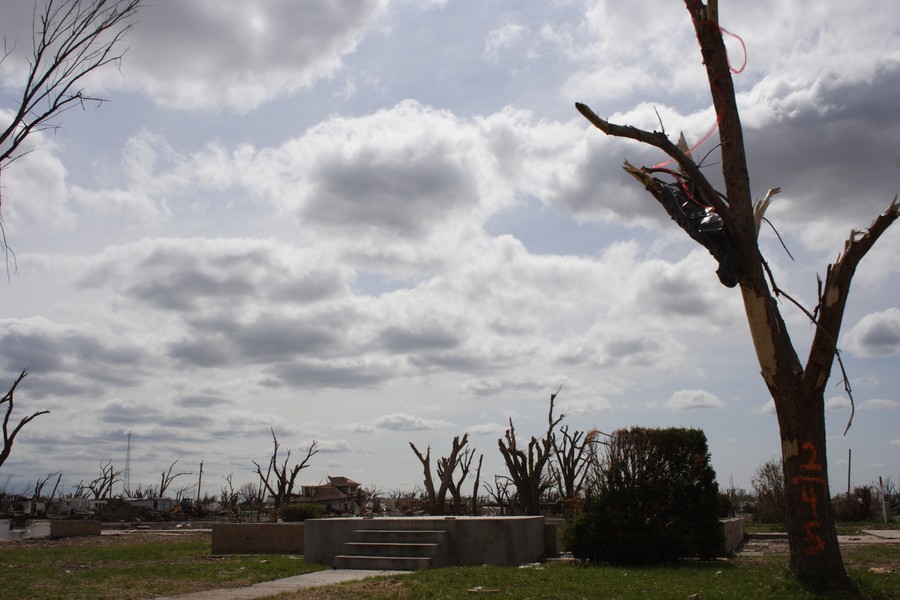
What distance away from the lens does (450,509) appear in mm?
28047

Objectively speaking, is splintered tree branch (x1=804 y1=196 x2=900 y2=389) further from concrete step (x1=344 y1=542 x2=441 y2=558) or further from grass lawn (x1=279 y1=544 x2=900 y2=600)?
concrete step (x1=344 y1=542 x2=441 y2=558)

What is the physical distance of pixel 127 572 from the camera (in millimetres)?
13773

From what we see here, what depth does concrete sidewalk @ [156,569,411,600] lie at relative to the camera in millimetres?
10211

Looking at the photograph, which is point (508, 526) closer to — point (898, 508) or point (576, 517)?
point (576, 517)

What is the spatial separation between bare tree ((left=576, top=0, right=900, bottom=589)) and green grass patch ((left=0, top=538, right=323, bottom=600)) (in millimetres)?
7877

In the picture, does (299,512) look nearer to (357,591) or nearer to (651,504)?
(651,504)

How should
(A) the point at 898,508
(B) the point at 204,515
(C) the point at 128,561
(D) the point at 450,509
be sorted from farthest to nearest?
1. (B) the point at 204,515
2. (A) the point at 898,508
3. (D) the point at 450,509
4. (C) the point at 128,561

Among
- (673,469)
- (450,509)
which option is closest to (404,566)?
(673,469)

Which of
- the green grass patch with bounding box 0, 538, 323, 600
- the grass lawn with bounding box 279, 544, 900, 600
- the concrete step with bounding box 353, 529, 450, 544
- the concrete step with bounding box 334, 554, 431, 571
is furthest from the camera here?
the concrete step with bounding box 353, 529, 450, 544

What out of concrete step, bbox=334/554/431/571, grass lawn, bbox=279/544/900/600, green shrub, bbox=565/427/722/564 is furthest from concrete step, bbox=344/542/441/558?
A: green shrub, bbox=565/427/722/564

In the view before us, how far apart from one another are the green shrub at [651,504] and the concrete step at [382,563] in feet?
8.40

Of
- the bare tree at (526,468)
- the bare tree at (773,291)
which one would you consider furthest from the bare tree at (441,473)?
the bare tree at (773,291)

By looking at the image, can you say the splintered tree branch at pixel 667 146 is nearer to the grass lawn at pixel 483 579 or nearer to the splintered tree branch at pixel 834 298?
the splintered tree branch at pixel 834 298

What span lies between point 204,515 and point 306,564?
1776 inches
